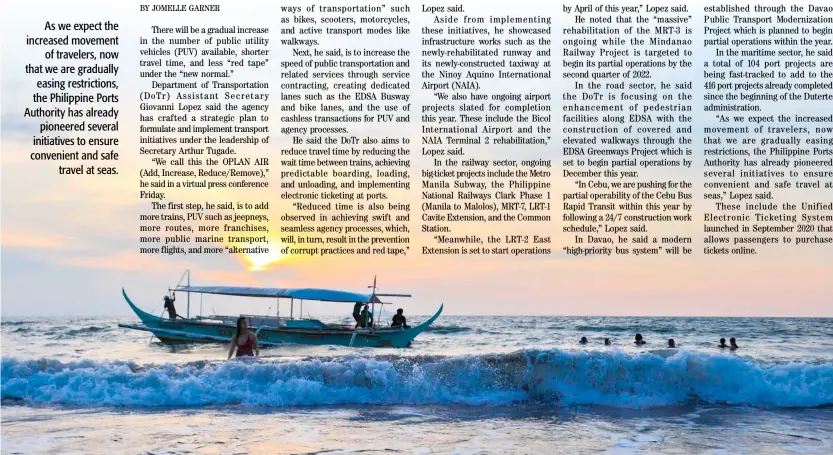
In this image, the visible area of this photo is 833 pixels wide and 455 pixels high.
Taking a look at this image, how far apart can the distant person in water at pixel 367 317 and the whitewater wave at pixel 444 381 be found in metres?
10.8

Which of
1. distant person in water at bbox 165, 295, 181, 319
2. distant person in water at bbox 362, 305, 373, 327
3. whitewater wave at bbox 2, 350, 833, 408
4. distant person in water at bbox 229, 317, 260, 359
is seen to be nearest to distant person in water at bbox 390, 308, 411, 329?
distant person in water at bbox 362, 305, 373, 327

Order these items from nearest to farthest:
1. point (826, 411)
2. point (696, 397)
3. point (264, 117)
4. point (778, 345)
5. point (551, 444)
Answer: point (551, 444)
point (826, 411)
point (696, 397)
point (264, 117)
point (778, 345)

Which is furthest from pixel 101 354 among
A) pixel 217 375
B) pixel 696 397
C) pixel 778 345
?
pixel 778 345

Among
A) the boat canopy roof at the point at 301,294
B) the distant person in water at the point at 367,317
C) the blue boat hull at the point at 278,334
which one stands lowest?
the blue boat hull at the point at 278,334

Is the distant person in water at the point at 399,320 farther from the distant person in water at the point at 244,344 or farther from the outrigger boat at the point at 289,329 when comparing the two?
the distant person in water at the point at 244,344

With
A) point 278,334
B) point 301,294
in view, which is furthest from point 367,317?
point 278,334

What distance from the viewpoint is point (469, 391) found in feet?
41.7

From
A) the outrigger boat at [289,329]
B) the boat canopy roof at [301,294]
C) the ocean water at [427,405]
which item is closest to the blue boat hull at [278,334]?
the outrigger boat at [289,329]

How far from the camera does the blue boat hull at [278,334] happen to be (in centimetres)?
2369

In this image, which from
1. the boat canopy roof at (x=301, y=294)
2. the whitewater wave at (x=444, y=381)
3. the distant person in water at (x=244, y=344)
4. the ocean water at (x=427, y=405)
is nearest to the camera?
the ocean water at (x=427, y=405)

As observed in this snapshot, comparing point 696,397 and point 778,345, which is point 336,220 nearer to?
point 696,397

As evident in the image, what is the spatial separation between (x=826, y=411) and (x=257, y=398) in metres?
8.77

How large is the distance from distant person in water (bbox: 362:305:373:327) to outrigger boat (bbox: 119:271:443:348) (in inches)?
7.4

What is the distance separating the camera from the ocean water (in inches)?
344
